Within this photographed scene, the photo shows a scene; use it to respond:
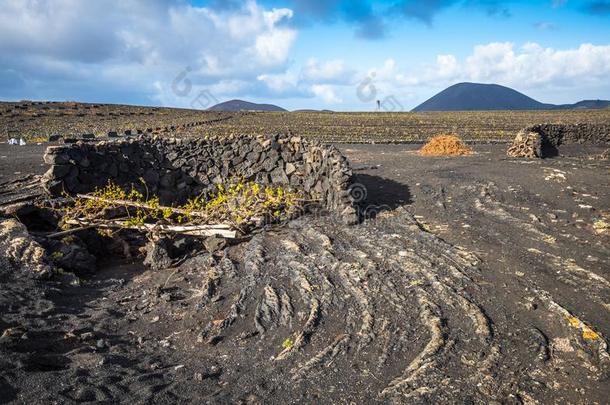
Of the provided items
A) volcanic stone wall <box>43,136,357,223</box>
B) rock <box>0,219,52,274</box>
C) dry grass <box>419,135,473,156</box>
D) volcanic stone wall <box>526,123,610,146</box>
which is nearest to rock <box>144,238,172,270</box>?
rock <box>0,219,52,274</box>

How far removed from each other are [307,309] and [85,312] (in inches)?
132

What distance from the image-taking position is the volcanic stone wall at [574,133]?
69.0 feet

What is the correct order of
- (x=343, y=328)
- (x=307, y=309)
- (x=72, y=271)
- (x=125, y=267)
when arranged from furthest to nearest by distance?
(x=125, y=267), (x=72, y=271), (x=307, y=309), (x=343, y=328)

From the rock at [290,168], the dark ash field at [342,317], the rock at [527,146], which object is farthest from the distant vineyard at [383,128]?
the dark ash field at [342,317]

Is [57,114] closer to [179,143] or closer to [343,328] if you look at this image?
[179,143]

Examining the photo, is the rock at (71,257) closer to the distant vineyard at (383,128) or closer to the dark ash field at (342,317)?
the dark ash field at (342,317)

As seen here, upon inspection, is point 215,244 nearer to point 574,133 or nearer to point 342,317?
point 342,317

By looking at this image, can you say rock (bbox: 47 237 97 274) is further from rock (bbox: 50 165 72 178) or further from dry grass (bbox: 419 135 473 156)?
dry grass (bbox: 419 135 473 156)

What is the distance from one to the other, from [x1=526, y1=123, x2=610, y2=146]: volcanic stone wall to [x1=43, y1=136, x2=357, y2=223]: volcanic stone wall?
45.5ft

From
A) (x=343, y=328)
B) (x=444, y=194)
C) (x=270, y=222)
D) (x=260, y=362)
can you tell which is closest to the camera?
(x=260, y=362)

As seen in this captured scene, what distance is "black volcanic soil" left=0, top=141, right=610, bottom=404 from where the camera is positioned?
4418mm

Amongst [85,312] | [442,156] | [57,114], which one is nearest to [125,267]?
[85,312]

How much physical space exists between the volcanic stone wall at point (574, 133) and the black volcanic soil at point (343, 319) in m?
12.8

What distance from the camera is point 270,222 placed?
397 inches
